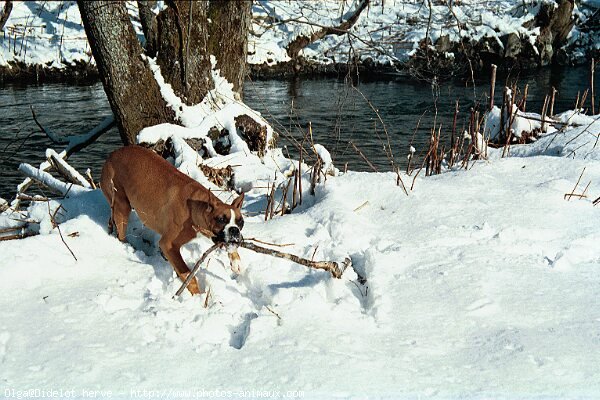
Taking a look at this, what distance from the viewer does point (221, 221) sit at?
3869mm

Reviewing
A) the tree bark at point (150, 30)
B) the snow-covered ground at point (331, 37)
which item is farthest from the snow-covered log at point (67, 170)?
the snow-covered ground at point (331, 37)

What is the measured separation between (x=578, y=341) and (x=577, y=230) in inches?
60.7

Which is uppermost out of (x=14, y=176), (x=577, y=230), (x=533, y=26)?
(x=533, y=26)

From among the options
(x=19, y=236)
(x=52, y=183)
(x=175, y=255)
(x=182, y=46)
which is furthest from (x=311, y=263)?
(x=182, y=46)

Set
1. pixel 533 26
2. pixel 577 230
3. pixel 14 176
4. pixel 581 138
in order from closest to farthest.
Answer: pixel 577 230, pixel 581 138, pixel 14 176, pixel 533 26

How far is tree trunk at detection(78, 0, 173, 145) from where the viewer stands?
229 inches

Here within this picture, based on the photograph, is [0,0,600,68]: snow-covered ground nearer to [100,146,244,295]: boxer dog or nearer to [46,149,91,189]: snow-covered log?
[46,149,91,189]: snow-covered log

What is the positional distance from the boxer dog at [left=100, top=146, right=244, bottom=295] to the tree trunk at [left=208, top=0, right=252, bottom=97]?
233cm

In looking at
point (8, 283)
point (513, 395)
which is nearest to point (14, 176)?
point (8, 283)

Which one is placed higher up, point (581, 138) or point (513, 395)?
point (581, 138)

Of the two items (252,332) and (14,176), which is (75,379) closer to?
(252,332)

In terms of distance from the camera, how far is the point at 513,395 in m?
2.86

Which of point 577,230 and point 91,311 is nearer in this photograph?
point 91,311

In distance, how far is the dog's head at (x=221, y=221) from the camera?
383 cm
